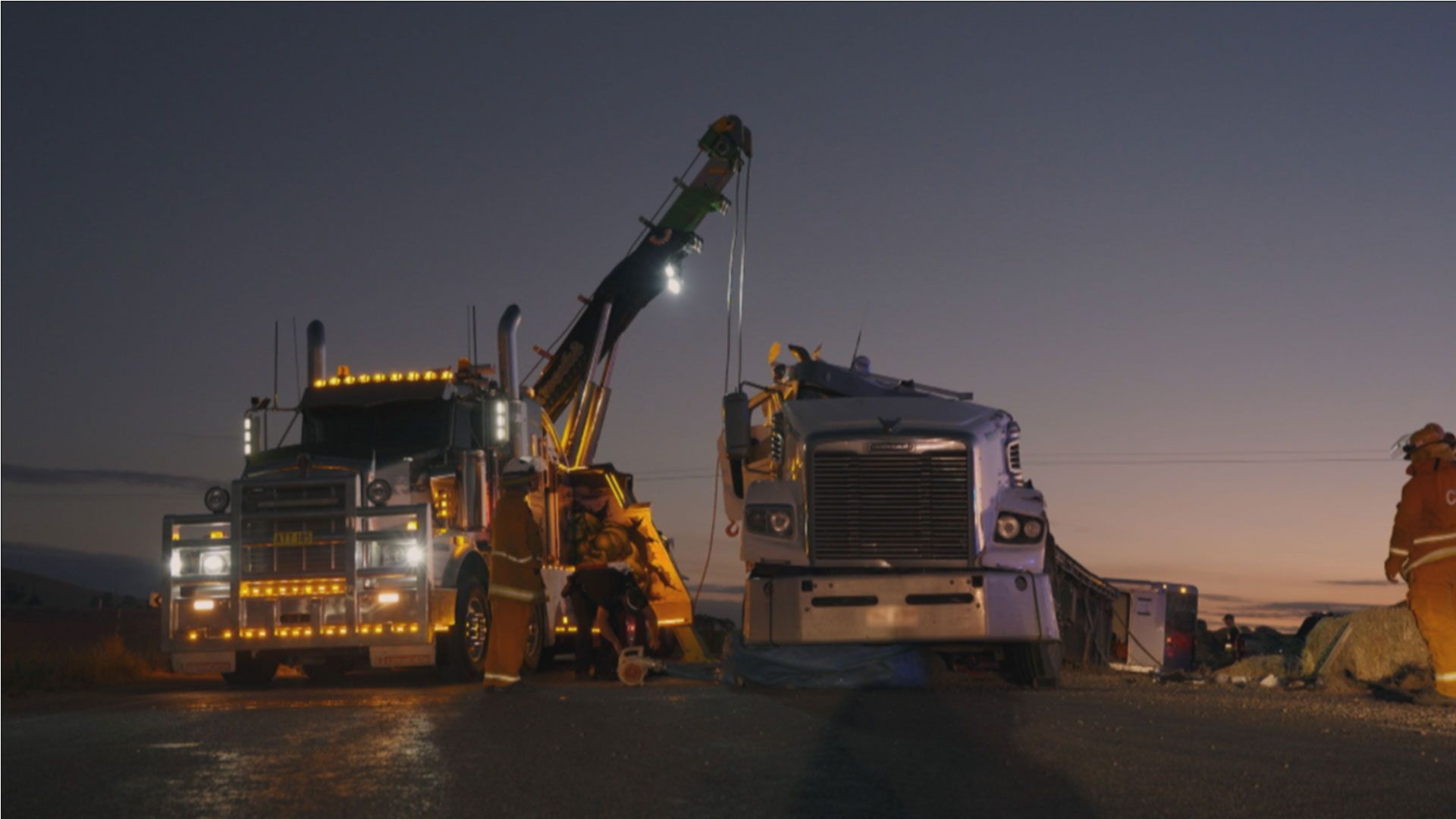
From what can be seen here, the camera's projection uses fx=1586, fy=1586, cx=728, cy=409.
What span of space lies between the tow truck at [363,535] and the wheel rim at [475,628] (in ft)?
0.07

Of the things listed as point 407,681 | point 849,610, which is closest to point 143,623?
point 407,681

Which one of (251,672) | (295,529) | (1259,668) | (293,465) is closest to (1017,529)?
(1259,668)

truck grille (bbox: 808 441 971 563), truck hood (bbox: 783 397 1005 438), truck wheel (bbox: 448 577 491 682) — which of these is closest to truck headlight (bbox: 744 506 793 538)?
truck grille (bbox: 808 441 971 563)

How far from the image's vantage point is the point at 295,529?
17.1 m

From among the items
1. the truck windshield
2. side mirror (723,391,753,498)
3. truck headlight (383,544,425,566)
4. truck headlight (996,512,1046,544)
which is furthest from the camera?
the truck windshield

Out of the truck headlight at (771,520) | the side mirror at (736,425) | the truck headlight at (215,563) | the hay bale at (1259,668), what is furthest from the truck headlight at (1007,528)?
the truck headlight at (215,563)

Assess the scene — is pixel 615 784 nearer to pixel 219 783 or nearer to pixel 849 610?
pixel 219 783

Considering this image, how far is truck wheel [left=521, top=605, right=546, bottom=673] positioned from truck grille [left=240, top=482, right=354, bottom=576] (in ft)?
8.66

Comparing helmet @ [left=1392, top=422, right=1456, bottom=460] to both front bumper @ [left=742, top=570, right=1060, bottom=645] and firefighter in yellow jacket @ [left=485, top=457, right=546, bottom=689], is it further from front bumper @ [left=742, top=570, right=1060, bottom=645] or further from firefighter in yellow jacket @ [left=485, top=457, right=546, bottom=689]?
firefighter in yellow jacket @ [left=485, top=457, right=546, bottom=689]

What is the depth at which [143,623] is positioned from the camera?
42.2 m

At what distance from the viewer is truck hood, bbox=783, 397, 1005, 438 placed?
13523 mm

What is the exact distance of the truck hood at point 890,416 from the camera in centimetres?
1352

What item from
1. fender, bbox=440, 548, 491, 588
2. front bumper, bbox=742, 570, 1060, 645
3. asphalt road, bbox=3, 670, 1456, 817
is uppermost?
fender, bbox=440, 548, 491, 588

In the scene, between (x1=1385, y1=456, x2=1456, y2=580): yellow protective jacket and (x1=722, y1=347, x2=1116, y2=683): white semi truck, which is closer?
(x1=1385, y1=456, x2=1456, y2=580): yellow protective jacket
